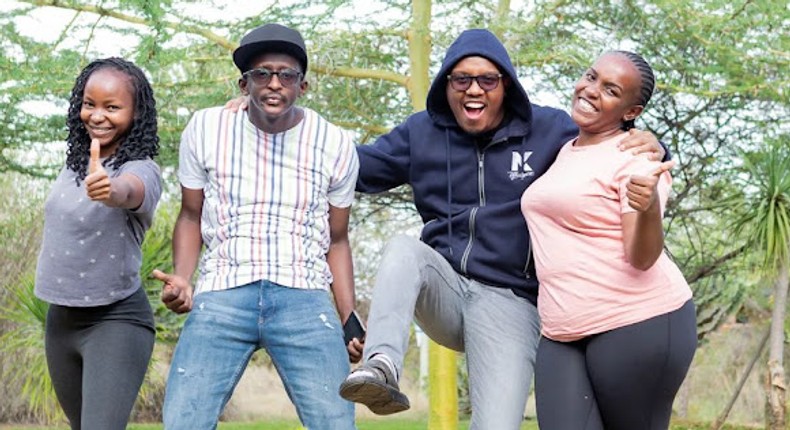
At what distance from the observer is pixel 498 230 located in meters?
4.35

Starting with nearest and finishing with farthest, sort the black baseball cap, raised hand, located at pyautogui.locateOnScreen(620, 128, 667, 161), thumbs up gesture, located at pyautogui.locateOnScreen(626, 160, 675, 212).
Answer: thumbs up gesture, located at pyautogui.locateOnScreen(626, 160, 675, 212)
raised hand, located at pyautogui.locateOnScreen(620, 128, 667, 161)
the black baseball cap

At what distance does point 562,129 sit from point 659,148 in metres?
0.51

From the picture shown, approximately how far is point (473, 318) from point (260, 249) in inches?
31.6

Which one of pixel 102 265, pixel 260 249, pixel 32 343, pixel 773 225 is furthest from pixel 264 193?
pixel 773 225

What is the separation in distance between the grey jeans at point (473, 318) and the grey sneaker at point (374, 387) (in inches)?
6.2

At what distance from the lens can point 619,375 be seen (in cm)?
386

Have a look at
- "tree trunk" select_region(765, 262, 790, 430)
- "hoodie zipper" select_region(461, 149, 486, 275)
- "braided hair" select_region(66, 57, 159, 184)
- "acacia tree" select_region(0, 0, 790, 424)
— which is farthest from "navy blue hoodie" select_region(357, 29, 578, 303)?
"tree trunk" select_region(765, 262, 790, 430)

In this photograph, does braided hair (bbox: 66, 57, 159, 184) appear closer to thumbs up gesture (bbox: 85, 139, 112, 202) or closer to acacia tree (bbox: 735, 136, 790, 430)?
thumbs up gesture (bbox: 85, 139, 112, 202)

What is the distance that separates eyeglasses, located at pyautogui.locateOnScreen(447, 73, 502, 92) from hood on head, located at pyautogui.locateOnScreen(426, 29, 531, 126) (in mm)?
58

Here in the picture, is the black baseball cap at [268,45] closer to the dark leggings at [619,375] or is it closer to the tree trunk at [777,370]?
the dark leggings at [619,375]

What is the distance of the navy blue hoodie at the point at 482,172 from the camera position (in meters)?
4.35

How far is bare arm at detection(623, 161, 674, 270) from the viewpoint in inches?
142

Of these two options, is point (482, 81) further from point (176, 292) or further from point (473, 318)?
point (176, 292)

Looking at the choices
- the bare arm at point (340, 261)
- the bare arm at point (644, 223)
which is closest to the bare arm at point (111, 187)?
the bare arm at point (340, 261)
